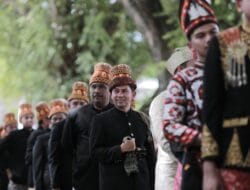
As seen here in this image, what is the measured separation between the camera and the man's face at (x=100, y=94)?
1119 centimetres

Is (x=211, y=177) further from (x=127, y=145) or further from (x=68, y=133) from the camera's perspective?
(x=68, y=133)

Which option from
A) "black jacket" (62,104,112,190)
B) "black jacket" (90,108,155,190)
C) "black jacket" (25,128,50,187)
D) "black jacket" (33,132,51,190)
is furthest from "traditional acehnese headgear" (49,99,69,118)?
"black jacket" (90,108,155,190)

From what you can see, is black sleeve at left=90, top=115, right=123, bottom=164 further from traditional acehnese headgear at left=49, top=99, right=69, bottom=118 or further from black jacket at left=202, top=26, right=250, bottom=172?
traditional acehnese headgear at left=49, top=99, right=69, bottom=118

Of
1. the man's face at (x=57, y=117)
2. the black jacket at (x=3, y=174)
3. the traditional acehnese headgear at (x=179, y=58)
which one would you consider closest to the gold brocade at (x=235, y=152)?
the traditional acehnese headgear at (x=179, y=58)

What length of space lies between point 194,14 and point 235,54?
832mm

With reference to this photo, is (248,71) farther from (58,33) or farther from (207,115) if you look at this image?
(58,33)

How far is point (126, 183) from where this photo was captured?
9.70 metres

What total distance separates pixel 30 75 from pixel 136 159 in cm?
1667

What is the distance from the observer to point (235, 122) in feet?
19.2

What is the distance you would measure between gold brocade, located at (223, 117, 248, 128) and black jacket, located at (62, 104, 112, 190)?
18.0 feet

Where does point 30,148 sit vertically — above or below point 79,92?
below

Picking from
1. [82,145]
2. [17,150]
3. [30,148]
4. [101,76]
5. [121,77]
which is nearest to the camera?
[121,77]

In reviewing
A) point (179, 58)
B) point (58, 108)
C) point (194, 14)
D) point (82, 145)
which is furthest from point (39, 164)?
point (194, 14)

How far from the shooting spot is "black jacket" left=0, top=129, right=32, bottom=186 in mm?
16609
